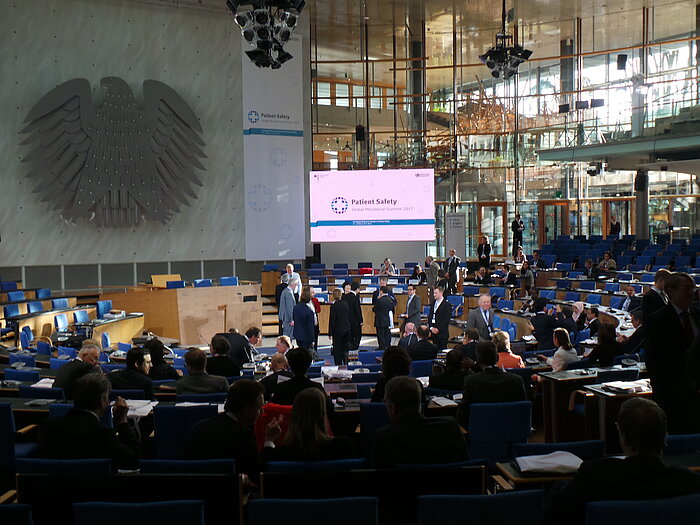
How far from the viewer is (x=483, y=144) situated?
82.1ft

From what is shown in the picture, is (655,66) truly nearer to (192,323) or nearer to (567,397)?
(192,323)

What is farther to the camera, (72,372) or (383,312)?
(383,312)

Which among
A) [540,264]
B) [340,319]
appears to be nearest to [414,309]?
[340,319]

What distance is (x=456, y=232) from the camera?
23.2 m

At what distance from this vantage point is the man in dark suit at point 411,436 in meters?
3.67

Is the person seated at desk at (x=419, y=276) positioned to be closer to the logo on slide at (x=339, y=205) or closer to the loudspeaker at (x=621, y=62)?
the logo on slide at (x=339, y=205)

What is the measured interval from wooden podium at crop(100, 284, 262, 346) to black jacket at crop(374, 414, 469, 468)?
12154 mm

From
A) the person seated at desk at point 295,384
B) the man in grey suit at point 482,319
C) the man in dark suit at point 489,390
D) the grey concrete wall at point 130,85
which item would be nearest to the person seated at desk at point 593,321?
the man in grey suit at point 482,319

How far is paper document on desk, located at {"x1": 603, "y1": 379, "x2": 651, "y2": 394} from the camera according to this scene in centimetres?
553

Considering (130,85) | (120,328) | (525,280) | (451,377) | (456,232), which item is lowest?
(120,328)

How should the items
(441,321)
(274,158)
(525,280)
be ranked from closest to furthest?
(441,321) → (525,280) → (274,158)

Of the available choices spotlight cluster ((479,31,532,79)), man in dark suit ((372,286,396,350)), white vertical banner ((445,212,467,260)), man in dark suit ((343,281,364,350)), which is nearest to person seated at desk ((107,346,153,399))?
man in dark suit ((343,281,364,350))

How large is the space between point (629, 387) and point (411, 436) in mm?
2639

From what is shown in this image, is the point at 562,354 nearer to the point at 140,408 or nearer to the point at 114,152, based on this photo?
the point at 140,408
